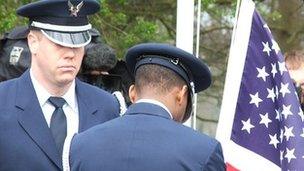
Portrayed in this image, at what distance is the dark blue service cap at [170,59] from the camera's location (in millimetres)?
3094

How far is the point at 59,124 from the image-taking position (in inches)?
149

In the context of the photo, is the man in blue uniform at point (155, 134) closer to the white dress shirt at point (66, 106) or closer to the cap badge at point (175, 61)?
the cap badge at point (175, 61)

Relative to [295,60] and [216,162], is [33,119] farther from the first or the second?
[295,60]

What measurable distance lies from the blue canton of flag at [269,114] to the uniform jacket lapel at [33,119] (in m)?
1.33

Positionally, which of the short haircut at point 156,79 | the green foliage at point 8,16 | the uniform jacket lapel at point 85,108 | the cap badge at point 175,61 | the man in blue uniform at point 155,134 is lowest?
the green foliage at point 8,16

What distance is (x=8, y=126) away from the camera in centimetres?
367

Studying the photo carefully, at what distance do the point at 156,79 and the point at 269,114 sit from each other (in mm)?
1867

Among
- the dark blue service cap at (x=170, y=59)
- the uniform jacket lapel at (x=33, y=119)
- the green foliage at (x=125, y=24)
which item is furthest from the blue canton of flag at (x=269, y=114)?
the green foliage at (x=125, y=24)

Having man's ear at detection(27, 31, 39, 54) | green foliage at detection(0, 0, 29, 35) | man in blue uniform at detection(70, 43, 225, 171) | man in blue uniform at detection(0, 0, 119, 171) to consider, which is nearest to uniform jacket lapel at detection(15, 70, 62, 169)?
man in blue uniform at detection(0, 0, 119, 171)

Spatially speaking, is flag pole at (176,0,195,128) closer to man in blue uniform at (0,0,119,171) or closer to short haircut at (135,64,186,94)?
man in blue uniform at (0,0,119,171)

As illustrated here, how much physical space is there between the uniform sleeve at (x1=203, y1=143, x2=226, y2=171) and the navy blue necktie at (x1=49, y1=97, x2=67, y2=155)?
0.98m

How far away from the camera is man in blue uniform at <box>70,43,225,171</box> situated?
293 centimetres

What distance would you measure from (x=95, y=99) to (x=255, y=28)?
4.30ft

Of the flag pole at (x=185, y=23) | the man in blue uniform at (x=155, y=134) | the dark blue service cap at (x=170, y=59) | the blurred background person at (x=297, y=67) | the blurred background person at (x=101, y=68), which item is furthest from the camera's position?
the blurred background person at (x=297, y=67)
